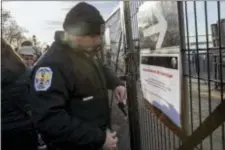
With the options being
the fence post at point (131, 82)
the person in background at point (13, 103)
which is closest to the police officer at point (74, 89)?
the fence post at point (131, 82)

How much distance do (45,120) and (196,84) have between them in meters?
0.86

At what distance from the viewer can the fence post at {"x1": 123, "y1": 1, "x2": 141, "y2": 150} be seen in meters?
3.45

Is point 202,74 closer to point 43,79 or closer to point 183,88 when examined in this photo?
point 183,88

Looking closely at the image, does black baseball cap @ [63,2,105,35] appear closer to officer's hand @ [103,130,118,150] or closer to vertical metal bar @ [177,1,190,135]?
vertical metal bar @ [177,1,190,135]

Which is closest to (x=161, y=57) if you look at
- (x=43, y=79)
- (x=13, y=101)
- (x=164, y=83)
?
(x=164, y=83)

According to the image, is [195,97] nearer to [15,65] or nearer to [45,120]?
[45,120]

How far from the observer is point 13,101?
140 inches

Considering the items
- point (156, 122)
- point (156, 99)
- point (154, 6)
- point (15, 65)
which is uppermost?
point (154, 6)

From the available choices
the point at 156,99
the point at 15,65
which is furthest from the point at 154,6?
the point at 15,65

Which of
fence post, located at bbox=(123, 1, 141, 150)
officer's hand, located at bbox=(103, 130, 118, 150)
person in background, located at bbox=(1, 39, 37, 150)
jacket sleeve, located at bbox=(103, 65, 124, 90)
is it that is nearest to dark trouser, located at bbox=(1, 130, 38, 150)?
person in background, located at bbox=(1, 39, 37, 150)

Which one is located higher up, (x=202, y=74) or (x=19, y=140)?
(x=202, y=74)

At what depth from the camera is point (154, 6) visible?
2574 mm

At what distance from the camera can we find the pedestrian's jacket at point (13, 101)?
3502mm

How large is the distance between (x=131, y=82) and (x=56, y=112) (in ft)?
5.27
